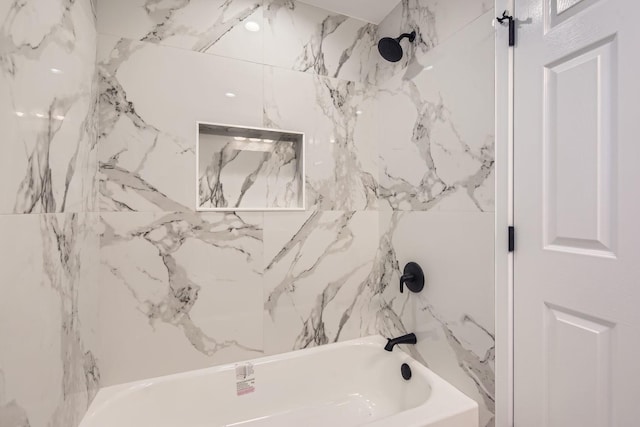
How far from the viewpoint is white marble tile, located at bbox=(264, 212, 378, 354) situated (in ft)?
5.33

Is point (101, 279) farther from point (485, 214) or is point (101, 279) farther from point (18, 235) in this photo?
point (485, 214)

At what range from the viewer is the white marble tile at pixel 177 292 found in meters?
1.37

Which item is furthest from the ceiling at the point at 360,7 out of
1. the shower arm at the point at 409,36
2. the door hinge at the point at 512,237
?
the door hinge at the point at 512,237

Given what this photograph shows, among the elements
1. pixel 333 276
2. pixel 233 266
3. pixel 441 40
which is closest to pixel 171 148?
pixel 233 266

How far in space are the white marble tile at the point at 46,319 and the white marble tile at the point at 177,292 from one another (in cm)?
12

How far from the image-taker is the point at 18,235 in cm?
74

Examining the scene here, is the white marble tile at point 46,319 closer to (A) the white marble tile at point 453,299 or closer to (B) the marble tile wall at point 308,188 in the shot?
(B) the marble tile wall at point 308,188

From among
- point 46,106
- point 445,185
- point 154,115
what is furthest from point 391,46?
point 46,106

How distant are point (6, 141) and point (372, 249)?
161 cm

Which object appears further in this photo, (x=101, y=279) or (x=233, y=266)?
(x=233, y=266)

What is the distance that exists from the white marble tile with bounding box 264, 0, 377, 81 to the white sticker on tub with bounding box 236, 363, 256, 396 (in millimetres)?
1589

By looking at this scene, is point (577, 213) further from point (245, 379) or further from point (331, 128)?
point (245, 379)

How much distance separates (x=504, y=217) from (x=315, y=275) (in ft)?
3.25

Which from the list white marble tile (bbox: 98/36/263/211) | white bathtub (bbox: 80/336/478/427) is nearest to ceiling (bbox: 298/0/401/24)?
white marble tile (bbox: 98/36/263/211)
